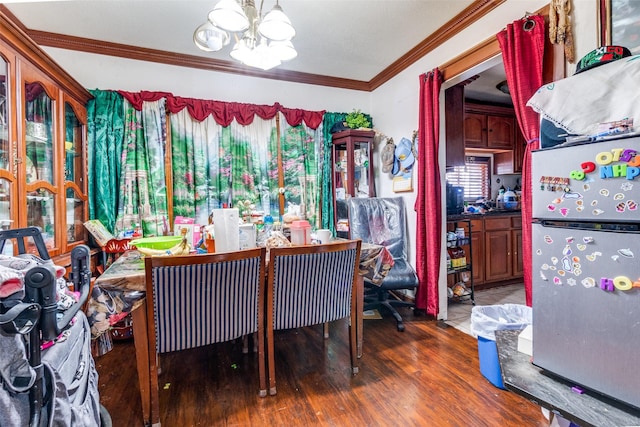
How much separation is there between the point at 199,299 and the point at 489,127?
4041mm

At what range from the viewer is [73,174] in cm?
244

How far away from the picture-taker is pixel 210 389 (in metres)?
1.74

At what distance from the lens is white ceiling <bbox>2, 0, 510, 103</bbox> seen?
2.21 metres

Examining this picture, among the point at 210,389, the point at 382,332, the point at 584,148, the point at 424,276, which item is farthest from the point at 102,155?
the point at 584,148

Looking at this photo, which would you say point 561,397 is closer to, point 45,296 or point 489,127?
point 45,296

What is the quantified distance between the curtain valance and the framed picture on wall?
2.41 meters

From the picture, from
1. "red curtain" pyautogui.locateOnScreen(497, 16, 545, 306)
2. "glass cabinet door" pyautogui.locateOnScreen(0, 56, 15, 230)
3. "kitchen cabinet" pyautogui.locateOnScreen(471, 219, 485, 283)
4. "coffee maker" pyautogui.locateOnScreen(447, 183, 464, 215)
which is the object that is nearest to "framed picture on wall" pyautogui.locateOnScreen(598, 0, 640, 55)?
"red curtain" pyautogui.locateOnScreen(497, 16, 545, 306)

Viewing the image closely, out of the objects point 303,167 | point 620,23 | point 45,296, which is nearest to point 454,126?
point 620,23

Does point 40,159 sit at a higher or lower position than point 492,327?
higher

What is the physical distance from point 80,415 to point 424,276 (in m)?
2.54

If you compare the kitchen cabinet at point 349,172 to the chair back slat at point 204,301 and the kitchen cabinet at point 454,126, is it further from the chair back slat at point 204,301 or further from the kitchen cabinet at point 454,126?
Result: the chair back slat at point 204,301

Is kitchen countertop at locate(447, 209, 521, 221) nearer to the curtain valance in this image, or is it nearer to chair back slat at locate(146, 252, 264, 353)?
the curtain valance

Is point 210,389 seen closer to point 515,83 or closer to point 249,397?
point 249,397

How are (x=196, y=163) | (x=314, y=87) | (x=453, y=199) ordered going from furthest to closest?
(x=314, y=87) → (x=453, y=199) → (x=196, y=163)
